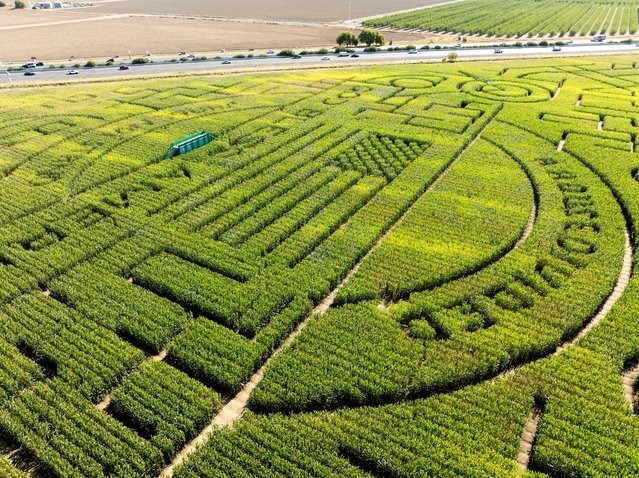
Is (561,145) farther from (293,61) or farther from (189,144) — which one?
(293,61)

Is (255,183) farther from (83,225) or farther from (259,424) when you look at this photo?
(259,424)

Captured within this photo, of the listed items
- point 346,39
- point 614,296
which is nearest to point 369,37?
point 346,39

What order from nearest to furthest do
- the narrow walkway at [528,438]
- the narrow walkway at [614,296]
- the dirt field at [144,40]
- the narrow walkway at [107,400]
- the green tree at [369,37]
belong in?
the narrow walkway at [528,438] → the narrow walkway at [107,400] → the narrow walkway at [614,296] → the dirt field at [144,40] → the green tree at [369,37]

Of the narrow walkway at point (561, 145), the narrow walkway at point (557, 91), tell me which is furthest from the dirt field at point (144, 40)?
the narrow walkway at point (561, 145)

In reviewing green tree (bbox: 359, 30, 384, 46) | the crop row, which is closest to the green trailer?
the crop row

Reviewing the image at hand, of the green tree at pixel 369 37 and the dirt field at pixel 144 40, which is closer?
the dirt field at pixel 144 40

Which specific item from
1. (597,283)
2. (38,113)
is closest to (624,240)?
(597,283)

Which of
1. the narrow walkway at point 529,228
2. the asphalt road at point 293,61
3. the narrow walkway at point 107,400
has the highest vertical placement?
the asphalt road at point 293,61

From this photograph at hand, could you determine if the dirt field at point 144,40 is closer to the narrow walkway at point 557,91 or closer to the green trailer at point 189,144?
the narrow walkway at point 557,91
